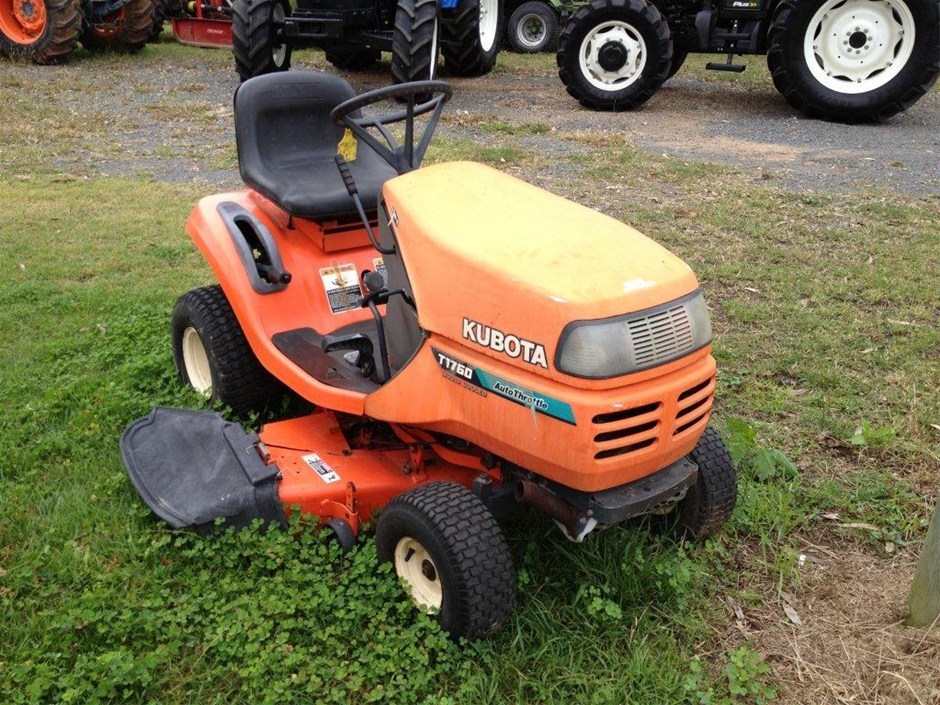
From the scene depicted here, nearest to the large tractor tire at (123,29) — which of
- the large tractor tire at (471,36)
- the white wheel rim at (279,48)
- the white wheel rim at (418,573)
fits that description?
the white wheel rim at (279,48)

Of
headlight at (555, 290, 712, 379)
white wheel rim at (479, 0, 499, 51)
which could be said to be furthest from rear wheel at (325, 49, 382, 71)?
headlight at (555, 290, 712, 379)

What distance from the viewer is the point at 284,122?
139 inches

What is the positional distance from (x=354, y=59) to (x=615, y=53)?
394 cm

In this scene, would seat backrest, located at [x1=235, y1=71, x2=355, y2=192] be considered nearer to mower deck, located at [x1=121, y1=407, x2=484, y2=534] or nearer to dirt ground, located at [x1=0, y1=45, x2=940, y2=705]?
mower deck, located at [x1=121, y1=407, x2=484, y2=534]

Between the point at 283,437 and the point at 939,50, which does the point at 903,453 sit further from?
the point at 939,50

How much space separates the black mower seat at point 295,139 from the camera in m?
3.33

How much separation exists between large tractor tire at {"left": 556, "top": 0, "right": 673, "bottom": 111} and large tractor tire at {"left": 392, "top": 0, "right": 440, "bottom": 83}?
4.48 feet

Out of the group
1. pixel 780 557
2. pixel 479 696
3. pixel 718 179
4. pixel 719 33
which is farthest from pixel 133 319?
pixel 719 33

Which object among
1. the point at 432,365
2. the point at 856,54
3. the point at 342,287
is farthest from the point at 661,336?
the point at 856,54

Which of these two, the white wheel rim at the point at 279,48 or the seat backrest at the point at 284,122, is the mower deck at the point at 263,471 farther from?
the white wheel rim at the point at 279,48

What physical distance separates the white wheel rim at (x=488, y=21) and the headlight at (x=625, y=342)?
380 inches

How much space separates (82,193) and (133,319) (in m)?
2.57

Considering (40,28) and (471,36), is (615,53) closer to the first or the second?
(471,36)

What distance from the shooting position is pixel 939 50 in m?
7.89
